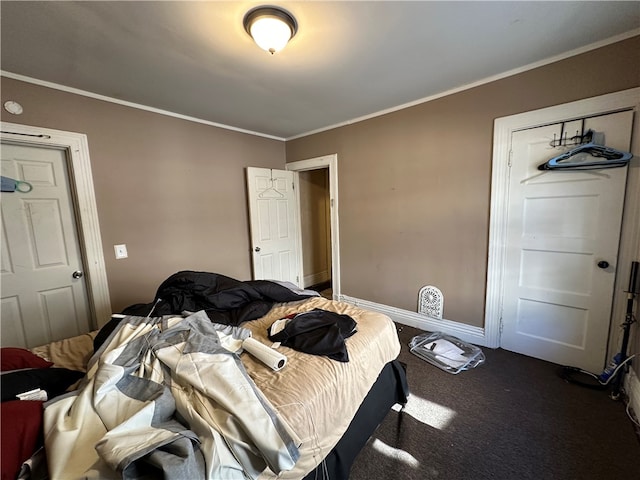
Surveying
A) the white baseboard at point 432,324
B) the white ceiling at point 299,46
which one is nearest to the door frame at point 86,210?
the white ceiling at point 299,46

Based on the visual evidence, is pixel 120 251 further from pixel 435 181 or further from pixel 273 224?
pixel 435 181

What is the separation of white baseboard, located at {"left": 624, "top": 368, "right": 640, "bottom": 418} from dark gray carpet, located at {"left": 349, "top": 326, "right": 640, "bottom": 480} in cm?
7

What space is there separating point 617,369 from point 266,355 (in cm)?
241

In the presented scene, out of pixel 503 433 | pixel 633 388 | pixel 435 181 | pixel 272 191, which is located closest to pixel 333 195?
pixel 272 191

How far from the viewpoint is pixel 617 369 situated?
69.9 inches

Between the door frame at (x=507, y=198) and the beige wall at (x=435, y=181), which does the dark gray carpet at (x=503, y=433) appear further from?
the beige wall at (x=435, y=181)

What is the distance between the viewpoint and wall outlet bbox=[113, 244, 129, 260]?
243 centimetres

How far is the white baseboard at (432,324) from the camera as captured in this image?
2.54m

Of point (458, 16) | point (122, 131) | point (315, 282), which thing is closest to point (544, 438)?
point (458, 16)

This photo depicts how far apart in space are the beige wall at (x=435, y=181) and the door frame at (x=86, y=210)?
250 cm

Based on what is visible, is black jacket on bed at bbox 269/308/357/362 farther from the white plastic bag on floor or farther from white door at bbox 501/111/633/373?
white door at bbox 501/111/633/373

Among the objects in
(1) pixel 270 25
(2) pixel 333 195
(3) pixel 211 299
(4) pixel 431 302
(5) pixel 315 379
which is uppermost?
(1) pixel 270 25

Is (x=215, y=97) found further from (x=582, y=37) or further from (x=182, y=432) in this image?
(x=582, y=37)

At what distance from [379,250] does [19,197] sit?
10.9ft
